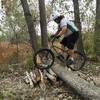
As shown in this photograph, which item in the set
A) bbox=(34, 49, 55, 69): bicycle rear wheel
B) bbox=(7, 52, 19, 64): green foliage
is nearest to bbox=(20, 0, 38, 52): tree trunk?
bbox=(7, 52, 19, 64): green foliage

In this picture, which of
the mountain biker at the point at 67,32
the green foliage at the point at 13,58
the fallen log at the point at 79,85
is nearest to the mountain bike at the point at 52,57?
the mountain biker at the point at 67,32

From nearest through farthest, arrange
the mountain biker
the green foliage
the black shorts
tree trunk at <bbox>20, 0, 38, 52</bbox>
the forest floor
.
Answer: the forest floor → the mountain biker → the black shorts → tree trunk at <bbox>20, 0, 38, 52</bbox> → the green foliage

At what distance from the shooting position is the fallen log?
8.23 metres

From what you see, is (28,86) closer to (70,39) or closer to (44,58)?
(44,58)

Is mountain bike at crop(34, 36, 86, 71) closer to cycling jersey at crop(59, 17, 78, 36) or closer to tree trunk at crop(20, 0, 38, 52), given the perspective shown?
cycling jersey at crop(59, 17, 78, 36)

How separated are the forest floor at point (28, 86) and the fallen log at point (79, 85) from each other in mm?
233

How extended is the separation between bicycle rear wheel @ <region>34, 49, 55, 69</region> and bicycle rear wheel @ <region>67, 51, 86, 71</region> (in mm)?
1236

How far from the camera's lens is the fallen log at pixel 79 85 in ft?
27.0

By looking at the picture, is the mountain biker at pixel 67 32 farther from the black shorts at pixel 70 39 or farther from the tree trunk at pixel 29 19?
the tree trunk at pixel 29 19

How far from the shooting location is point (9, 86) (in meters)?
10.9

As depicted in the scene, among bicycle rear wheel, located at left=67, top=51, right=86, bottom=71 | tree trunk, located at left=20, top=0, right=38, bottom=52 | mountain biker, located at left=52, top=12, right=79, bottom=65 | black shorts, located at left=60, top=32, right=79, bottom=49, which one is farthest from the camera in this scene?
tree trunk, located at left=20, top=0, right=38, bottom=52

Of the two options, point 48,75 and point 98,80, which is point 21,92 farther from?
point 98,80

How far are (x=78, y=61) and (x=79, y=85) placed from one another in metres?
2.92

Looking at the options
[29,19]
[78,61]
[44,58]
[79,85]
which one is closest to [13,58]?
[29,19]
